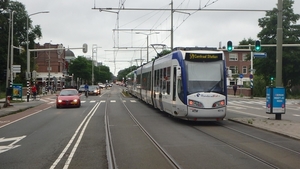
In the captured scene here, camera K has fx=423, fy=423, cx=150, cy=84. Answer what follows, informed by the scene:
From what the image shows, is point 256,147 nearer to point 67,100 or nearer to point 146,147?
point 146,147

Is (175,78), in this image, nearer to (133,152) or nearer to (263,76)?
(133,152)

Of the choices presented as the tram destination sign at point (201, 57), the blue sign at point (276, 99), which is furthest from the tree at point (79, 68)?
the tram destination sign at point (201, 57)

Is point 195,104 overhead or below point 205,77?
below

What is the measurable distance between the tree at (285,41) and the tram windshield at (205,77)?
125 ft

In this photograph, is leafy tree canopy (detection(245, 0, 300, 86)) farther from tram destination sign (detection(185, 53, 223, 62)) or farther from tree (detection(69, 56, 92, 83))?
tree (detection(69, 56, 92, 83))

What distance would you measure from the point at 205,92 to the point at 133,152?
759 cm

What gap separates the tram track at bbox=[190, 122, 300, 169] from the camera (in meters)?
10.0

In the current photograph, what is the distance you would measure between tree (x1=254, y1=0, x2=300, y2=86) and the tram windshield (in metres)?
38.2

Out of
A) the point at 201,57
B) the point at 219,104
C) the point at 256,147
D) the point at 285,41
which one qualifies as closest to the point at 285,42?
the point at 285,41

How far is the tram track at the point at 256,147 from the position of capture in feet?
32.8

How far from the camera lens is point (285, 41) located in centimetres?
5416

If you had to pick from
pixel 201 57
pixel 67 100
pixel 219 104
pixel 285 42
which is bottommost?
pixel 67 100

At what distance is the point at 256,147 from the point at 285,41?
45011 mm

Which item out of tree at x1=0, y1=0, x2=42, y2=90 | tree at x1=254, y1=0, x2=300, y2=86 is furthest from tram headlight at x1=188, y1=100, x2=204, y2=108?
tree at x1=0, y1=0, x2=42, y2=90
